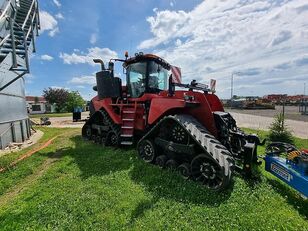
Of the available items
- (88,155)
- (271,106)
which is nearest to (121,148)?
(88,155)

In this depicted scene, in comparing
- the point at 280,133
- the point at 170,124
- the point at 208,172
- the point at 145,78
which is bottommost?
the point at 280,133

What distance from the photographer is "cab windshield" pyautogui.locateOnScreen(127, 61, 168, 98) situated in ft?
25.3

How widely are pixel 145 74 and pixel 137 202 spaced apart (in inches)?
183

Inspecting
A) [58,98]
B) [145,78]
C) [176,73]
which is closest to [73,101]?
[58,98]

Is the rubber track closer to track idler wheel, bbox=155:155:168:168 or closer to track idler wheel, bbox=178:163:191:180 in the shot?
track idler wheel, bbox=178:163:191:180

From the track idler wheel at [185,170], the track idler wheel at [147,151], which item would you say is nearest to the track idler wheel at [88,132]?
the track idler wheel at [147,151]

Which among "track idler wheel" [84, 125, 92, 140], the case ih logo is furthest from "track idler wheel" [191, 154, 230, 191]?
"track idler wheel" [84, 125, 92, 140]

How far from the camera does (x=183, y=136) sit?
5.42 metres

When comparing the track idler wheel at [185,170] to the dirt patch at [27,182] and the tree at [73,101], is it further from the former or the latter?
the tree at [73,101]

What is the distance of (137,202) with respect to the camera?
13.7 feet

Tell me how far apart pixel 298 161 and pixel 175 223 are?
8.69ft

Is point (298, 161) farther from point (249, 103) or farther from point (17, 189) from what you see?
point (249, 103)

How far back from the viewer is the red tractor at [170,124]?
4.68 meters

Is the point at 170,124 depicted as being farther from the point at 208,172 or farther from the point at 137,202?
the point at 137,202
